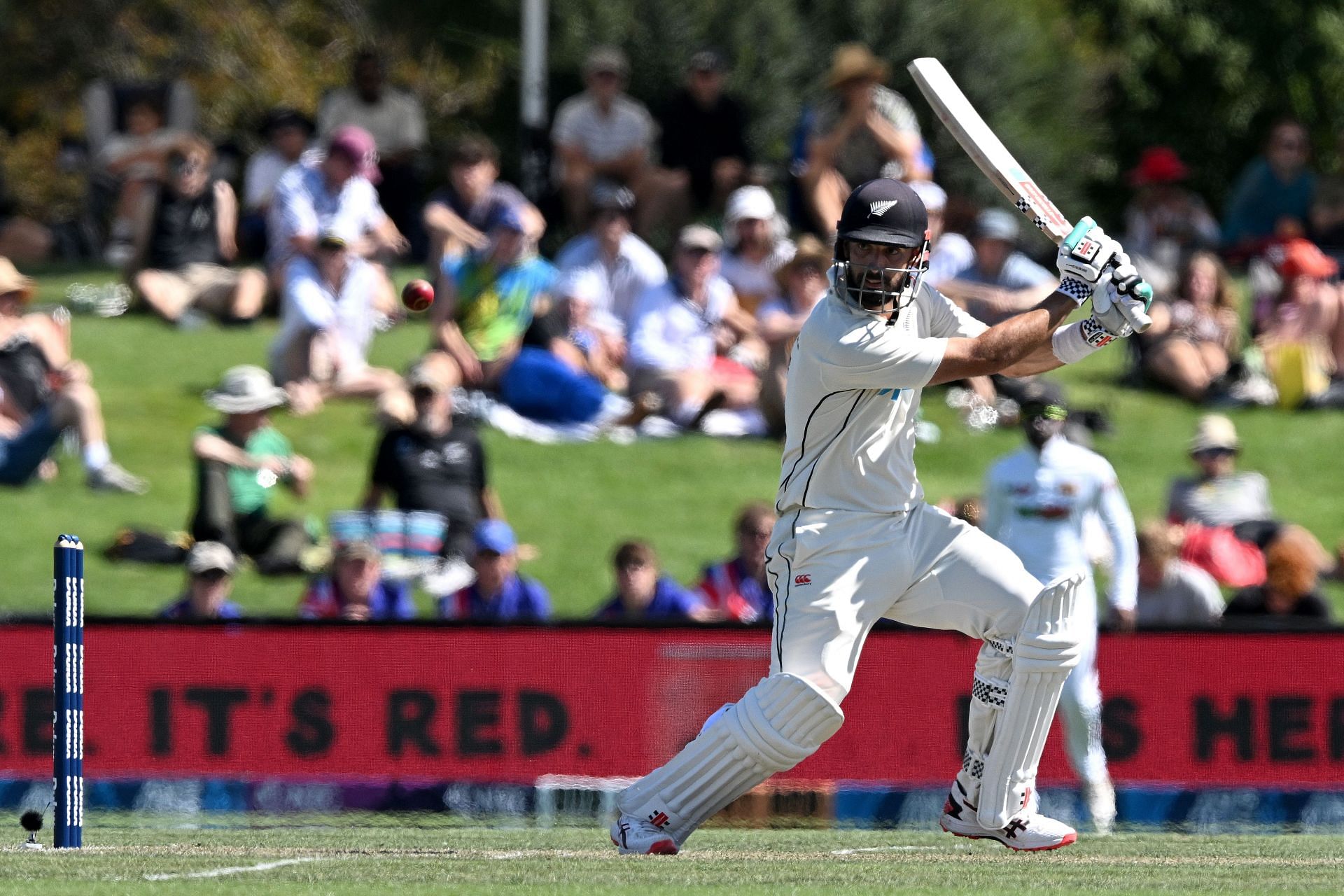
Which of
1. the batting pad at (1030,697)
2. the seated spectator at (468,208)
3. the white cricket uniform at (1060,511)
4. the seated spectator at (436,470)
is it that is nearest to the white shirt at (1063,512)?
the white cricket uniform at (1060,511)

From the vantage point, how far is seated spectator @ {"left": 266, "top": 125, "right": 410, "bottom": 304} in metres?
13.9

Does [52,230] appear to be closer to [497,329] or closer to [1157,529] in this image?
[497,329]

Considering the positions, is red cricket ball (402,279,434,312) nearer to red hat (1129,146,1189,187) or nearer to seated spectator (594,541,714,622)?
seated spectator (594,541,714,622)

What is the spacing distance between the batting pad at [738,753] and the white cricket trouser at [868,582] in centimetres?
7

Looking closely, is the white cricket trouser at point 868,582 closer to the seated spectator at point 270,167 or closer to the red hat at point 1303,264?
the red hat at point 1303,264

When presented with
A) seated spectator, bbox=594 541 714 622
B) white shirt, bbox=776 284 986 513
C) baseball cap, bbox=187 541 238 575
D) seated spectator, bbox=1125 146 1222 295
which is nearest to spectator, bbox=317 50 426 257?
seated spectator, bbox=1125 146 1222 295

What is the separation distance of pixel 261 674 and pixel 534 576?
3.67 m

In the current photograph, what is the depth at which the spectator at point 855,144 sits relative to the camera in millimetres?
14258

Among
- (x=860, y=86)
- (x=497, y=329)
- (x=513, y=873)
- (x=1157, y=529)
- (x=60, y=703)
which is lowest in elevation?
(x=513, y=873)

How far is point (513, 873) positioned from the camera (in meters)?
6.20

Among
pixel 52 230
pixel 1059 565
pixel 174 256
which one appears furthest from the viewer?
pixel 52 230

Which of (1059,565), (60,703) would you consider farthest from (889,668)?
(60,703)

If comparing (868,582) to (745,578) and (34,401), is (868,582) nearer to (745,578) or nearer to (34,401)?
(745,578)

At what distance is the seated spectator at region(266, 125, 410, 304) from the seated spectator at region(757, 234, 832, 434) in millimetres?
2679
